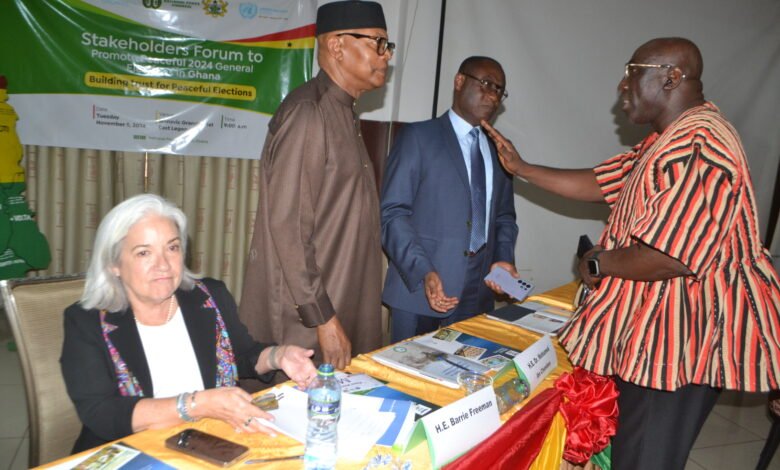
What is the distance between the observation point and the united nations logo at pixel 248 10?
4109 mm

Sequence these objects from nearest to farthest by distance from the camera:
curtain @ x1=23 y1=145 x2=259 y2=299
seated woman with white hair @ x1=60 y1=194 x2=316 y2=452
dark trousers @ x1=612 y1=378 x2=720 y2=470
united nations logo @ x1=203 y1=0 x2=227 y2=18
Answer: seated woman with white hair @ x1=60 y1=194 x2=316 y2=452
dark trousers @ x1=612 y1=378 x2=720 y2=470
united nations logo @ x1=203 y1=0 x2=227 y2=18
curtain @ x1=23 y1=145 x2=259 y2=299

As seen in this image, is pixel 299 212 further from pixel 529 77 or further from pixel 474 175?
pixel 529 77

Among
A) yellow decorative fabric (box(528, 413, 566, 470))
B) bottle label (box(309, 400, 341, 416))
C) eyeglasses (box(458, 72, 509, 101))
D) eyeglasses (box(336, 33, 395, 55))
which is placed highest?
eyeglasses (box(336, 33, 395, 55))

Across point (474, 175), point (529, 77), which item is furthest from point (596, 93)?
point (474, 175)

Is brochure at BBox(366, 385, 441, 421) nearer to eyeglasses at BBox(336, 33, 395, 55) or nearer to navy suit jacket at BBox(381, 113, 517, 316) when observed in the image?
navy suit jacket at BBox(381, 113, 517, 316)

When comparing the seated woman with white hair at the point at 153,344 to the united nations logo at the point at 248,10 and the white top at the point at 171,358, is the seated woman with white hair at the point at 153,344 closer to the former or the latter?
→ the white top at the point at 171,358

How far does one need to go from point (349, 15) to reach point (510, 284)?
4.16 ft

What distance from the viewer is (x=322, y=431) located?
3.83ft

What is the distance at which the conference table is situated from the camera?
1179 mm

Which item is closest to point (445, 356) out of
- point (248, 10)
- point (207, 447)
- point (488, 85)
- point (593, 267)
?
point (593, 267)

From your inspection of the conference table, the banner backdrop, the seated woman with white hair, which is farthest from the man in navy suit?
the banner backdrop

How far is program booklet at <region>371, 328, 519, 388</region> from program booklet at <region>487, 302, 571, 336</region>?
31 cm

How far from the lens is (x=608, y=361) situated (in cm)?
160

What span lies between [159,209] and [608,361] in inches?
53.8
